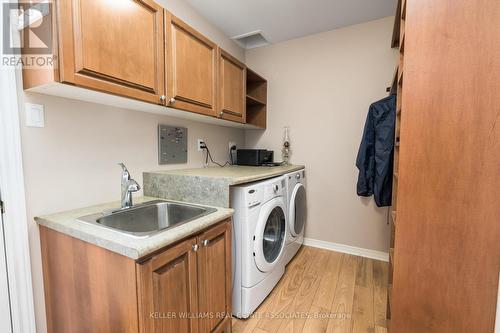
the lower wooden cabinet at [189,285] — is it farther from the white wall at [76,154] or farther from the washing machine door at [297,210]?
the washing machine door at [297,210]

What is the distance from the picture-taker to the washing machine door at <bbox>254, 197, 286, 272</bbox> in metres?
1.47

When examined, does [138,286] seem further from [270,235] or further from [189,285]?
[270,235]

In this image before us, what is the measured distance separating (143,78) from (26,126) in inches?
22.9

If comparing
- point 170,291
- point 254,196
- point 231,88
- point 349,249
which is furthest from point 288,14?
point 349,249

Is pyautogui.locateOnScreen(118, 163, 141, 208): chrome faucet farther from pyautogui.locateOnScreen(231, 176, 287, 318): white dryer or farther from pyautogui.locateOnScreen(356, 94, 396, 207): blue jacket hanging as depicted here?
pyautogui.locateOnScreen(356, 94, 396, 207): blue jacket hanging

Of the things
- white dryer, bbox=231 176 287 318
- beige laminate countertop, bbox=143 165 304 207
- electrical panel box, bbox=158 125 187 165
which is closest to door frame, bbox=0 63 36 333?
beige laminate countertop, bbox=143 165 304 207

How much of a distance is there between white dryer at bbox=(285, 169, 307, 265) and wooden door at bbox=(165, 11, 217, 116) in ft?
3.18

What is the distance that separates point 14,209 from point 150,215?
1.95 feet

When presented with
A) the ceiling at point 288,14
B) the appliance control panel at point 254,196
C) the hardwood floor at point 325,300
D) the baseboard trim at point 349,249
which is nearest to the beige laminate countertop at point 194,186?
the appliance control panel at point 254,196

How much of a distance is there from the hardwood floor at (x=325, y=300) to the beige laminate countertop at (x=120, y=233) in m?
0.88

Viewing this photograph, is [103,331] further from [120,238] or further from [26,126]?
[26,126]

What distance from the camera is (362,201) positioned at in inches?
91.0

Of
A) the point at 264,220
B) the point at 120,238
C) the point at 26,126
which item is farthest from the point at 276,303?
the point at 26,126

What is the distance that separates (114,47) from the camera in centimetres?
105
